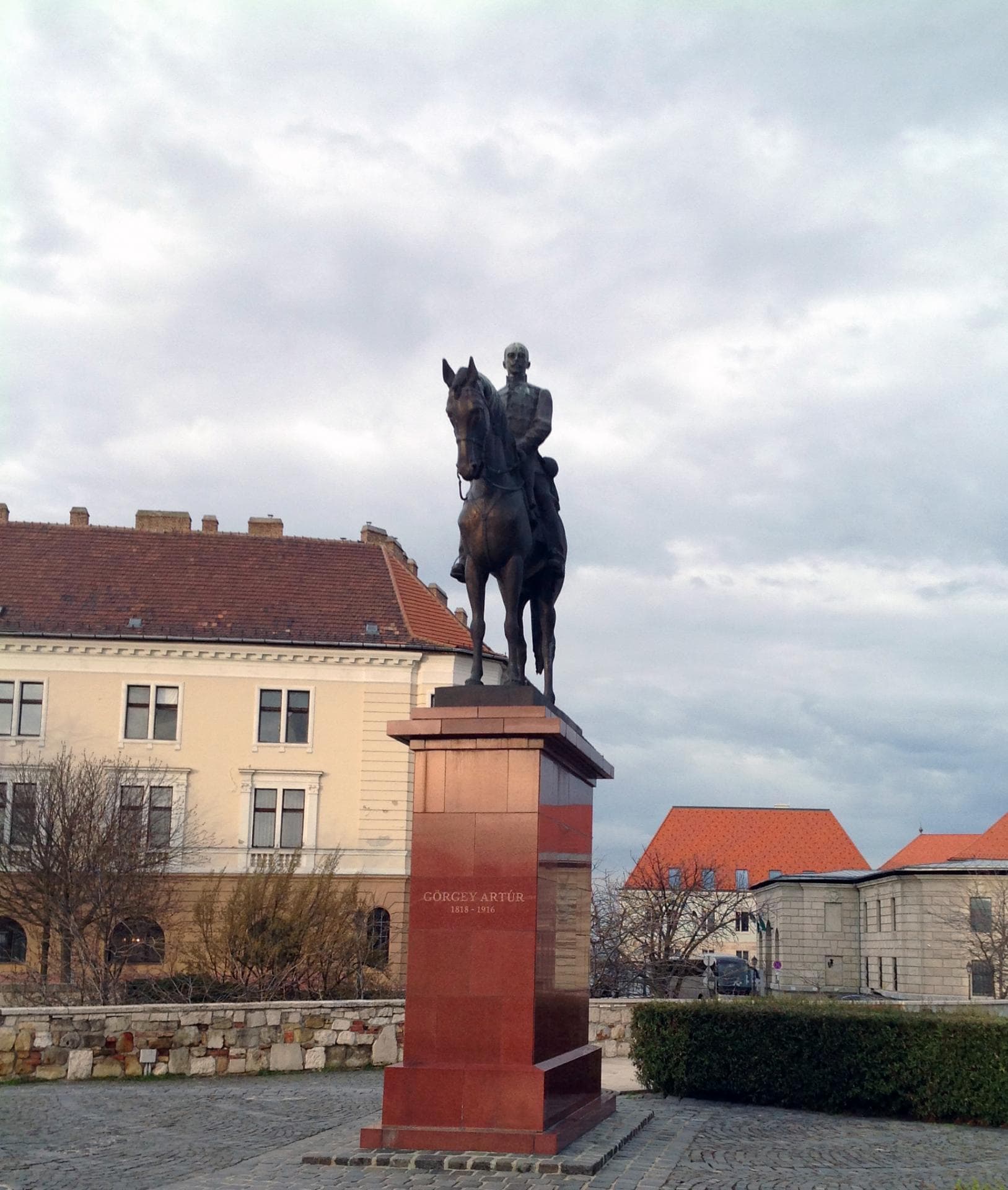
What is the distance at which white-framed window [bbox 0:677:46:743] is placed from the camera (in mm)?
41719

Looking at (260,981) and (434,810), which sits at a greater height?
(434,810)

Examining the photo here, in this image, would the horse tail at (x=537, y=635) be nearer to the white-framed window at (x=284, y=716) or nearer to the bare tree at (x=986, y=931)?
the white-framed window at (x=284, y=716)

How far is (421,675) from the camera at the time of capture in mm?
43031

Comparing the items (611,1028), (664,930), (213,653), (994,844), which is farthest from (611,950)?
(994,844)

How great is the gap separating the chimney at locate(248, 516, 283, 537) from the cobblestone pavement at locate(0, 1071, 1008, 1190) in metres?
32.7

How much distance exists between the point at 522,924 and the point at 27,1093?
8.36 meters

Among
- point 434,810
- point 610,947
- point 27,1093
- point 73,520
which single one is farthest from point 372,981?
point 73,520

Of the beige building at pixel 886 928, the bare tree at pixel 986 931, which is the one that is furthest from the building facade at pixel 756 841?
the bare tree at pixel 986 931

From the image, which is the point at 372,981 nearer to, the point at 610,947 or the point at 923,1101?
the point at 610,947

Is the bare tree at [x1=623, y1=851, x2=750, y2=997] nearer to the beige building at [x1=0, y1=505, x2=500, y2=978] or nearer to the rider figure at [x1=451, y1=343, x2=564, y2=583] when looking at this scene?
the beige building at [x1=0, y1=505, x2=500, y2=978]


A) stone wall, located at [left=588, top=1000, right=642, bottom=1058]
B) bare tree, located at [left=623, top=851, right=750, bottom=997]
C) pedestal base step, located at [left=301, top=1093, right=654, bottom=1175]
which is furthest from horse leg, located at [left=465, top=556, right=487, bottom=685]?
bare tree, located at [left=623, top=851, right=750, bottom=997]

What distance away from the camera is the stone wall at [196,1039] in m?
17.2

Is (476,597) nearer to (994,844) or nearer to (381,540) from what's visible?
(381,540)

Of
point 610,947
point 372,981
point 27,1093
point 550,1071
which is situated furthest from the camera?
point 610,947
